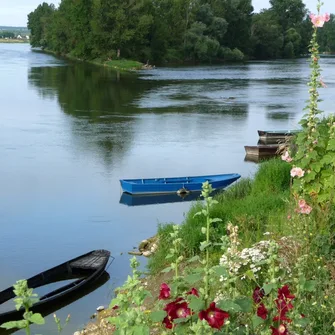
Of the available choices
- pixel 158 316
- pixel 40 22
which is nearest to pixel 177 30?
pixel 40 22

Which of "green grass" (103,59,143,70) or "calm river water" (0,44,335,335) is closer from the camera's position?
"calm river water" (0,44,335,335)

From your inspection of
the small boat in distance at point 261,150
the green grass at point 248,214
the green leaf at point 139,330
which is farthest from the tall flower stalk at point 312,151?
the small boat in distance at point 261,150

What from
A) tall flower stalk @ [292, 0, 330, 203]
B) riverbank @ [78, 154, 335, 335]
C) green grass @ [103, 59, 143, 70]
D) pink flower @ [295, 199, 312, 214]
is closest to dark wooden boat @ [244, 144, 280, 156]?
riverbank @ [78, 154, 335, 335]

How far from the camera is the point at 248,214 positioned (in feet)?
29.3

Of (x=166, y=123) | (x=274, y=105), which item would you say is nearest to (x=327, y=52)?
(x=274, y=105)

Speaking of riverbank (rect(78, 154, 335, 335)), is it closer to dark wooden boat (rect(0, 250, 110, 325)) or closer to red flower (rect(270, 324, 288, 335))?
red flower (rect(270, 324, 288, 335))

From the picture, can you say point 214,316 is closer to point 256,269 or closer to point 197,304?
point 197,304

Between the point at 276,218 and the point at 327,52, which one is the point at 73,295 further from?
the point at 327,52

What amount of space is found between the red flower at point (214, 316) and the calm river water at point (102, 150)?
568 cm

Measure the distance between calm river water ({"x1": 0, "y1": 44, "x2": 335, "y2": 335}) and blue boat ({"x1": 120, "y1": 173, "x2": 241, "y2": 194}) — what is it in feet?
1.53

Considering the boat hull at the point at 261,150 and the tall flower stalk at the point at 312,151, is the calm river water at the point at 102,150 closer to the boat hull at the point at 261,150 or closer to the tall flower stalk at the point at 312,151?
the boat hull at the point at 261,150

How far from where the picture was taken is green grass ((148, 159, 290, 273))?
774 cm

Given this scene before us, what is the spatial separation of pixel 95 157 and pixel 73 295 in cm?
943

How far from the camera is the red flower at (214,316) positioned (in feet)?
8.30
